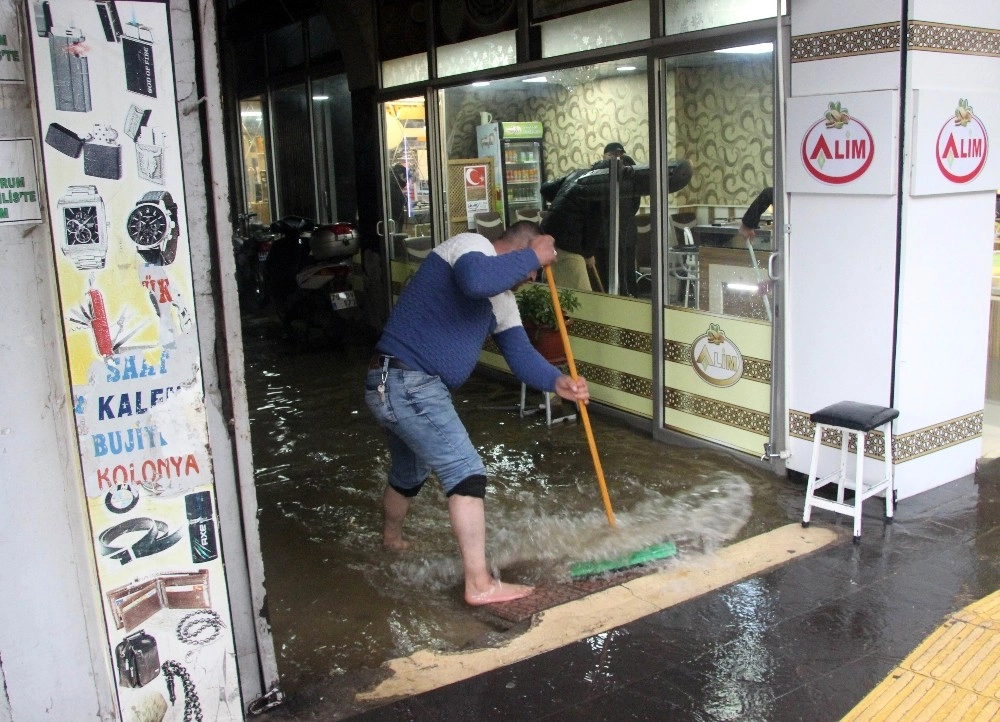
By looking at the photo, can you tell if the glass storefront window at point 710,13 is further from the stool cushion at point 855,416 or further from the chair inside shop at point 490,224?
the chair inside shop at point 490,224

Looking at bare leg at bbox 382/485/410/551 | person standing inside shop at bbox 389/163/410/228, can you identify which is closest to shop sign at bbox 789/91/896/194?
bare leg at bbox 382/485/410/551

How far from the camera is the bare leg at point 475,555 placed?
4156 millimetres

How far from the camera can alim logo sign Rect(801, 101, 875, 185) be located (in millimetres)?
4859

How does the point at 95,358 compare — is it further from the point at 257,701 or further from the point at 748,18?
the point at 748,18

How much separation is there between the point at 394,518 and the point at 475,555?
2.60 feet

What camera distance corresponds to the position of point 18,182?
2.74 m

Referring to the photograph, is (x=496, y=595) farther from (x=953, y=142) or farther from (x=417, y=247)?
(x=417, y=247)

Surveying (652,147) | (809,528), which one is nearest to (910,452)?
(809,528)

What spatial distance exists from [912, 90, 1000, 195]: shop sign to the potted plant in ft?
9.17

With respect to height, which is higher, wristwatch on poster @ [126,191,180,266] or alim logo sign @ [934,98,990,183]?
alim logo sign @ [934,98,990,183]

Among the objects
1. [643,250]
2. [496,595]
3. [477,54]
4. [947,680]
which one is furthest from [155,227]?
[477,54]

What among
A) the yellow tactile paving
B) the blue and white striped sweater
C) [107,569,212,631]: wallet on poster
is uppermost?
the blue and white striped sweater

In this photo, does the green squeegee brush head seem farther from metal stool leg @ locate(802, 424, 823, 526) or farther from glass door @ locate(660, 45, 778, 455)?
glass door @ locate(660, 45, 778, 455)

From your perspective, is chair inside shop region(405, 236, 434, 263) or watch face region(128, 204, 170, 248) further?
chair inside shop region(405, 236, 434, 263)
